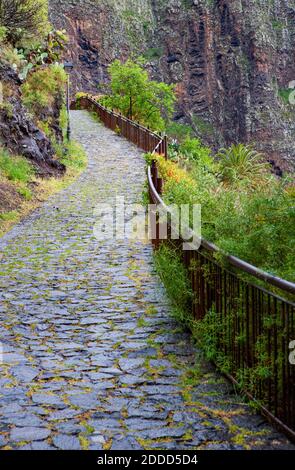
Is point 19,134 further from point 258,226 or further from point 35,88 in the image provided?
point 258,226

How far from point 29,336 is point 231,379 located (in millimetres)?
2716

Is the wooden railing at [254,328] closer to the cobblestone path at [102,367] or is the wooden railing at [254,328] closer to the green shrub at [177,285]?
the cobblestone path at [102,367]

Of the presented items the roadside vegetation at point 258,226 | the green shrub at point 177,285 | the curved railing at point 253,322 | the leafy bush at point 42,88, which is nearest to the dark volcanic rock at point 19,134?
the leafy bush at point 42,88

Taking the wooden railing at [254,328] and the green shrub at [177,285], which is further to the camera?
the green shrub at [177,285]

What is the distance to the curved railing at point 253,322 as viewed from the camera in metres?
4.70

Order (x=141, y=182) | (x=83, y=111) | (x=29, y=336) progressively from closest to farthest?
(x=29, y=336) → (x=141, y=182) → (x=83, y=111)

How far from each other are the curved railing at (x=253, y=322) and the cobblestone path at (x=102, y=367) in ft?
0.76

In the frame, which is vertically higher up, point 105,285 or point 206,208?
point 206,208

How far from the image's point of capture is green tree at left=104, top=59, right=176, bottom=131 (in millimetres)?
41562

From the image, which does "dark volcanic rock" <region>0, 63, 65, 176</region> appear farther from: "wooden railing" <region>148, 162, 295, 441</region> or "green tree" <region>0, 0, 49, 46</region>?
"wooden railing" <region>148, 162, 295, 441</region>

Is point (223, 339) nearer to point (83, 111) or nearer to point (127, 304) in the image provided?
point (127, 304)

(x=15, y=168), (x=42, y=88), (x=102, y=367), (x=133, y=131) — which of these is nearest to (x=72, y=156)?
(x=42, y=88)

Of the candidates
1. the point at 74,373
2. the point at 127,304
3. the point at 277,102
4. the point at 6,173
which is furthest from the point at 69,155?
the point at 277,102

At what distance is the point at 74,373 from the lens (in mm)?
6211
